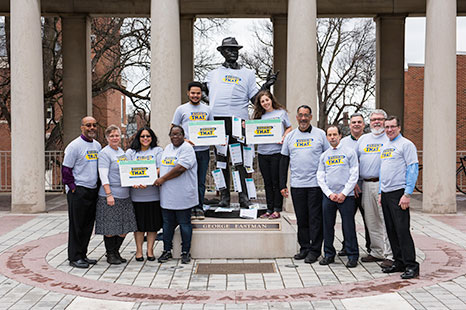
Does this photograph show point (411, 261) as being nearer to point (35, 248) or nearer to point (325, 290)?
point (325, 290)

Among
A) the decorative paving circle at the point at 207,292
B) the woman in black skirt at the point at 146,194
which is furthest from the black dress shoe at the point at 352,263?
the woman in black skirt at the point at 146,194

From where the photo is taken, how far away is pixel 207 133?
814cm

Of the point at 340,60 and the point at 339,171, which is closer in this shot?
the point at 339,171

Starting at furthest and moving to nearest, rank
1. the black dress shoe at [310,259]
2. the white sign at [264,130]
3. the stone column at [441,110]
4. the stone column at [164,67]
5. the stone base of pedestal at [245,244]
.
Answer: the stone column at [441,110]
the stone column at [164,67]
the stone base of pedestal at [245,244]
the white sign at [264,130]
the black dress shoe at [310,259]

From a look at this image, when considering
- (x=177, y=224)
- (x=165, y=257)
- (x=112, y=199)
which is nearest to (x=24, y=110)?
(x=112, y=199)

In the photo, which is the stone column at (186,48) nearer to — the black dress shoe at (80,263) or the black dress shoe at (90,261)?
the black dress shoe at (90,261)

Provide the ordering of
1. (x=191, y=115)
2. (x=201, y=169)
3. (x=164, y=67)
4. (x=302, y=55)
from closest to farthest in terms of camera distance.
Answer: (x=191, y=115) → (x=201, y=169) → (x=164, y=67) → (x=302, y=55)

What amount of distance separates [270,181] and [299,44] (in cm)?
546

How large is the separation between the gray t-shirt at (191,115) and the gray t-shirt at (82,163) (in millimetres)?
1508

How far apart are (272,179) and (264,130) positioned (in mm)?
784

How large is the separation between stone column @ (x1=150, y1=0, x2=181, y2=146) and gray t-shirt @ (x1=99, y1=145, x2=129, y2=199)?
4737 mm

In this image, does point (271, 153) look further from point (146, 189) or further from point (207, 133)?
point (146, 189)

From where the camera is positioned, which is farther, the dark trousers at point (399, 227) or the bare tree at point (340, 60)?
the bare tree at point (340, 60)

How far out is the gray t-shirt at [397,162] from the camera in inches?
269
